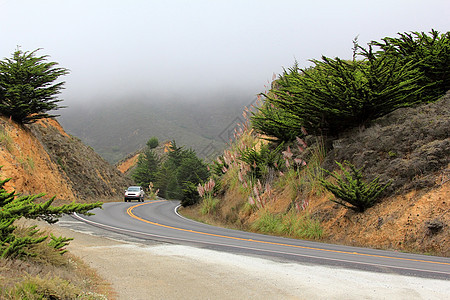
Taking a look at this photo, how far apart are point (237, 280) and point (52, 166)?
1080 inches

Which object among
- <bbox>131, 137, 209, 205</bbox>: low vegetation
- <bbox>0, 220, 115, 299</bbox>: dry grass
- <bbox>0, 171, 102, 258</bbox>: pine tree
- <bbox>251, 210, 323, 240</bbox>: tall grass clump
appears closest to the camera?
<bbox>0, 220, 115, 299</bbox>: dry grass

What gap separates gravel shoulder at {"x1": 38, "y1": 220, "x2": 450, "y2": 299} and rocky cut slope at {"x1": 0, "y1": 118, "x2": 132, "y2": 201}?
10.7 meters

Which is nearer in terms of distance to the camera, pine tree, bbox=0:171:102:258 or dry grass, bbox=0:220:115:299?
dry grass, bbox=0:220:115:299

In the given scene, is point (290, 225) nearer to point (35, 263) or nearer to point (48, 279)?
point (35, 263)

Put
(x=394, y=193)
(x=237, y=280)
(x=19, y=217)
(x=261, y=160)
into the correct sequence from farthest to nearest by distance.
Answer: (x=261, y=160) < (x=394, y=193) < (x=237, y=280) < (x=19, y=217)

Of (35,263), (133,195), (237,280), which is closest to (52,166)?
(133,195)

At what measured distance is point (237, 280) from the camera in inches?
Answer: 239

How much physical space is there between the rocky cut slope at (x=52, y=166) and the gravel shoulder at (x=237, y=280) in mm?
10677

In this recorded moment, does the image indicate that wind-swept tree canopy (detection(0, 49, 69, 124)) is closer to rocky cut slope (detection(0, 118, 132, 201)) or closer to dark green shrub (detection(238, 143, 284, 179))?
rocky cut slope (detection(0, 118, 132, 201))

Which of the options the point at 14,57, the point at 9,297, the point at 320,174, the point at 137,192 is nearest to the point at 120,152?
the point at 137,192

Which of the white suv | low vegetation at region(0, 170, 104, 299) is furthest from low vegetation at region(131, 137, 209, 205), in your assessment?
low vegetation at region(0, 170, 104, 299)

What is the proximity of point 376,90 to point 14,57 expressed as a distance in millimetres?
24098

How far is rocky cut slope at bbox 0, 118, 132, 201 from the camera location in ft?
74.6

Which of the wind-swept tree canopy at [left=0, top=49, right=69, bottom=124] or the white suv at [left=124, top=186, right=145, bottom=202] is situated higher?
the wind-swept tree canopy at [left=0, top=49, right=69, bottom=124]
